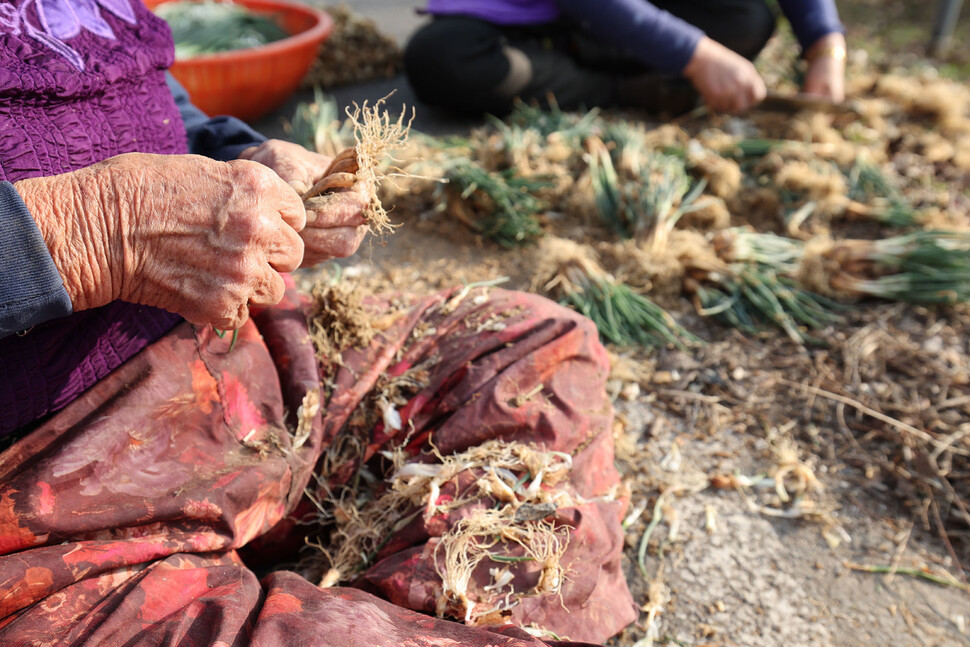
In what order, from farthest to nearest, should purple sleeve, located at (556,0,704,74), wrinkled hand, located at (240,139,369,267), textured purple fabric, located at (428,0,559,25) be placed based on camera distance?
textured purple fabric, located at (428,0,559,25), purple sleeve, located at (556,0,704,74), wrinkled hand, located at (240,139,369,267)

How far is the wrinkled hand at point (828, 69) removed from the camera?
3.23 m

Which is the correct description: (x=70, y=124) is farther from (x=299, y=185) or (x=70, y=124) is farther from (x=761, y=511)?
(x=761, y=511)

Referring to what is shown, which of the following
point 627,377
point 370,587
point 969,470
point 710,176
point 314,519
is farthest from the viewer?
point 710,176

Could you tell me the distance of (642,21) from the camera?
2.94 metres

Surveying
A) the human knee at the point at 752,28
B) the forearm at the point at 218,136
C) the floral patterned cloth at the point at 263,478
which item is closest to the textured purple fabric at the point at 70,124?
the floral patterned cloth at the point at 263,478

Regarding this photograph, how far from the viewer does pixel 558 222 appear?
2648 millimetres

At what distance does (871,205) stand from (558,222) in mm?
1247

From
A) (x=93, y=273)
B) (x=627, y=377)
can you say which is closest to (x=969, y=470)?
(x=627, y=377)

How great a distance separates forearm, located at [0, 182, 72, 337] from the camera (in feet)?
2.75

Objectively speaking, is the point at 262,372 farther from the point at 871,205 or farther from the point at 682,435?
the point at 871,205

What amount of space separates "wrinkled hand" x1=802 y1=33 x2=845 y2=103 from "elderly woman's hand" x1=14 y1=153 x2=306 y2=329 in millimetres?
3016

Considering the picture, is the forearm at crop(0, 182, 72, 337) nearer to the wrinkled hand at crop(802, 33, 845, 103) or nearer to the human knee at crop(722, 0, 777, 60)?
the wrinkled hand at crop(802, 33, 845, 103)

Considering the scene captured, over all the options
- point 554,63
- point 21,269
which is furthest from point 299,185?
point 554,63

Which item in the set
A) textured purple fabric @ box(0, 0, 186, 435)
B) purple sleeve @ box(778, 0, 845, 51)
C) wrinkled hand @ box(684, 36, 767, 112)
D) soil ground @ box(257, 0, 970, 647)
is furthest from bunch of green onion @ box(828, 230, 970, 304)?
textured purple fabric @ box(0, 0, 186, 435)
